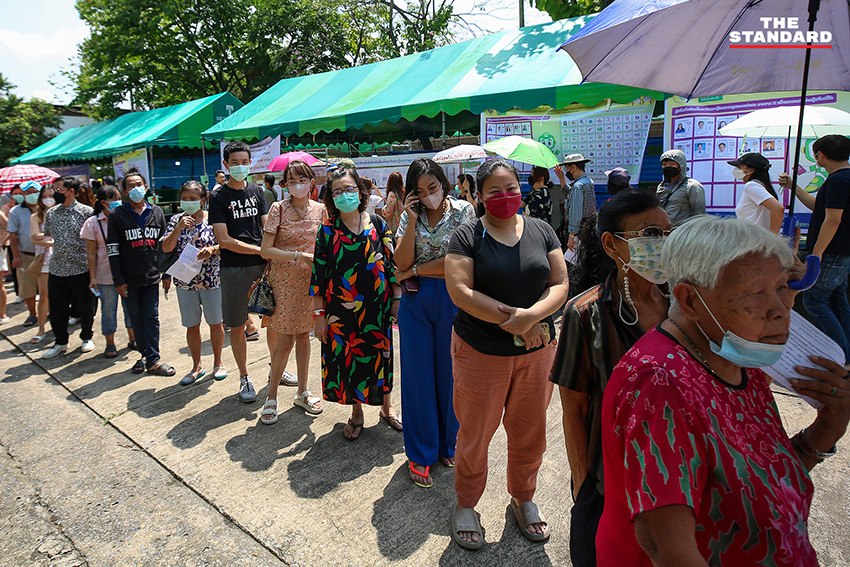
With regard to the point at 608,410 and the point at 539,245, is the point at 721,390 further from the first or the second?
the point at 539,245

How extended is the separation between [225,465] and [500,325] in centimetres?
213

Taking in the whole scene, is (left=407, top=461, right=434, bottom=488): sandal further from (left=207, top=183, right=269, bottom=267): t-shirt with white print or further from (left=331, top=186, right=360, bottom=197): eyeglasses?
(left=207, top=183, right=269, bottom=267): t-shirt with white print

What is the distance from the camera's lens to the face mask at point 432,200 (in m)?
3.01

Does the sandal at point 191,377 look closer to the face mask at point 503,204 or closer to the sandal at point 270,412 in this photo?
the sandal at point 270,412

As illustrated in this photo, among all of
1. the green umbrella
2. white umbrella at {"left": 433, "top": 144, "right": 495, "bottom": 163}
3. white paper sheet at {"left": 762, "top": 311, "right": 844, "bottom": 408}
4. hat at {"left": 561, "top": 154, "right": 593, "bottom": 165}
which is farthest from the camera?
white umbrella at {"left": 433, "top": 144, "right": 495, "bottom": 163}

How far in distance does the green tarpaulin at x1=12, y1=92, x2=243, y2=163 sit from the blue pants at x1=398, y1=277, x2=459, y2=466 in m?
14.0

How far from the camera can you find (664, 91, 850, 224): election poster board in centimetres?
544

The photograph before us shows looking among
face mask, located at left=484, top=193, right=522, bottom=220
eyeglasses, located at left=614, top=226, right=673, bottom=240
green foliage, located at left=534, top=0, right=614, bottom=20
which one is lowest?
eyeglasses, located at left=614, top=226, right=673, bottom=240

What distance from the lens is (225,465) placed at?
10.8ft

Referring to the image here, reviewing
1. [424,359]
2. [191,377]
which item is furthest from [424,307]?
[191,377]

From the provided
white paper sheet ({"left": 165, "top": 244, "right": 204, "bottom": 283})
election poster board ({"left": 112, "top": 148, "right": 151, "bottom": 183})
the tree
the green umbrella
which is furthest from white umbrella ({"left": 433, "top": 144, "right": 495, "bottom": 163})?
the tree

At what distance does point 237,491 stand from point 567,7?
36.6 feet

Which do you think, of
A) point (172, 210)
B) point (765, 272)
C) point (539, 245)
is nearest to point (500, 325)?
point (539, 245)

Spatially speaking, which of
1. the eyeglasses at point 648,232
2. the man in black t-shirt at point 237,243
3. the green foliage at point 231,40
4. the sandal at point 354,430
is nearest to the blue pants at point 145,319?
the man in black t-shirt at point 237,243
